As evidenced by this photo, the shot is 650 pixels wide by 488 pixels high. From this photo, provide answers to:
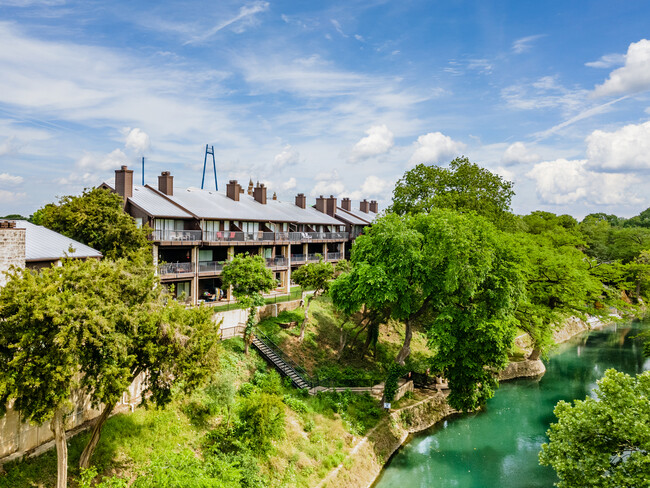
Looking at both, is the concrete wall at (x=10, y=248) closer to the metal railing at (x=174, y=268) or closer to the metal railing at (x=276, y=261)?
the metal railing at (x=174, y=268)

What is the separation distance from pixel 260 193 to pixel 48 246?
2654 centimetres

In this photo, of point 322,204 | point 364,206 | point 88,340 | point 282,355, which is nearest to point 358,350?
point 282,355

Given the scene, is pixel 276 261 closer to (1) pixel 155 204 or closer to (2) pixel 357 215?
(1) pixel 155 204

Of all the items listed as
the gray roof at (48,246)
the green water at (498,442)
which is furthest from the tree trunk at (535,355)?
the gray roof at (48,246)

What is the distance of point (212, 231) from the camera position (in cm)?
3869

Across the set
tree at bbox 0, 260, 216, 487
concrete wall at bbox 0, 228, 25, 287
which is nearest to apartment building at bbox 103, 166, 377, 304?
concrete wall at bbox 0, 228, 25, 287

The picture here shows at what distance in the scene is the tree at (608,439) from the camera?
48.4 feet

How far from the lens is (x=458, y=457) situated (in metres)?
27.2

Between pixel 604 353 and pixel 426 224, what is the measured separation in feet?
113

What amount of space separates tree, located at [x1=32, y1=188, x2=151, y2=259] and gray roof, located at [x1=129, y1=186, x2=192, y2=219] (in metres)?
3.28

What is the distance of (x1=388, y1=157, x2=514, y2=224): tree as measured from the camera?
4716 cm

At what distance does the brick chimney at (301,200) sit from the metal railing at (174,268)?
24375 millimetres

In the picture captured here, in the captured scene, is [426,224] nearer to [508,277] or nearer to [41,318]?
[508,277]

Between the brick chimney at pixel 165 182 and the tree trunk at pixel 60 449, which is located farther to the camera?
the brick chimney at pixel 165 182
